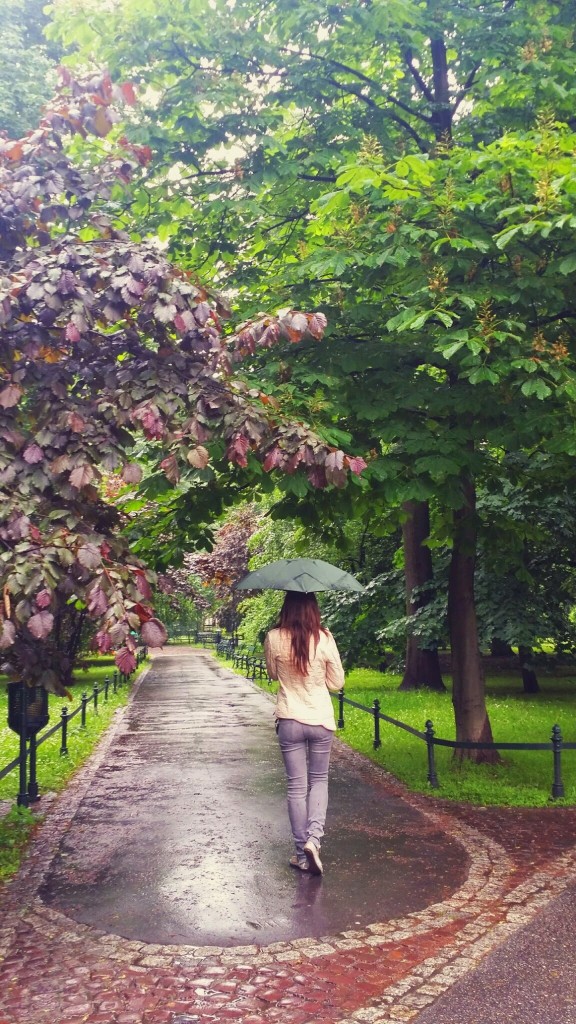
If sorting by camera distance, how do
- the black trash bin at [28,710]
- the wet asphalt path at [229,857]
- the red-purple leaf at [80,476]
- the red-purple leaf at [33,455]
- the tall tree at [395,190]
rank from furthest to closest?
the black trash bin at [28,710] → the tall tree at [395,190] → the wet asphalt path at [229,857] → the red-purple leaf at [33,455] → the red-purple leaf at [80,476]

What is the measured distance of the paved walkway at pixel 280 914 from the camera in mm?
4383

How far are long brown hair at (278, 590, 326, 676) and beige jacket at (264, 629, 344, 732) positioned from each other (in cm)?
5

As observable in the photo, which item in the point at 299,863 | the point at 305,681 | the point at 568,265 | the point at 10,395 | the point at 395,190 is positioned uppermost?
the point at 395,190

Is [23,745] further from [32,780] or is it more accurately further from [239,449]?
[239,449]

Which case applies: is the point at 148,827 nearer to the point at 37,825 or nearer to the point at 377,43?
the point at 37,825

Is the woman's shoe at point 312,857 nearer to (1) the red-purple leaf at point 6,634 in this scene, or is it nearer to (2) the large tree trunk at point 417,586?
(1) the red-purple leaf at point 6,634

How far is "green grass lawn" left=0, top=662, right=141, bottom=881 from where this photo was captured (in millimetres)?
7539

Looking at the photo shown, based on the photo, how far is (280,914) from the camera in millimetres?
5559

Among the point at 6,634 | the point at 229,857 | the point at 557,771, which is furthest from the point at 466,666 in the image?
the point at 6,634

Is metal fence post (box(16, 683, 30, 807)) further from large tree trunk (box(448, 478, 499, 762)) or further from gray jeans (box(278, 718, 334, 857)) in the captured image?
large tree trunk (box(448, 478, 499, 762))

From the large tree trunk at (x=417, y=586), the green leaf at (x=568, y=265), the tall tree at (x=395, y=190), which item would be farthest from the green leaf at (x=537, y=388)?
the large tree trunk at (x=417, y=586)

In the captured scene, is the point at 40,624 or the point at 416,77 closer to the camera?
the point at 40,624

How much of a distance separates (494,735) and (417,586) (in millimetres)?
5152

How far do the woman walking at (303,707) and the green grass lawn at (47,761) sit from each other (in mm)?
2347
